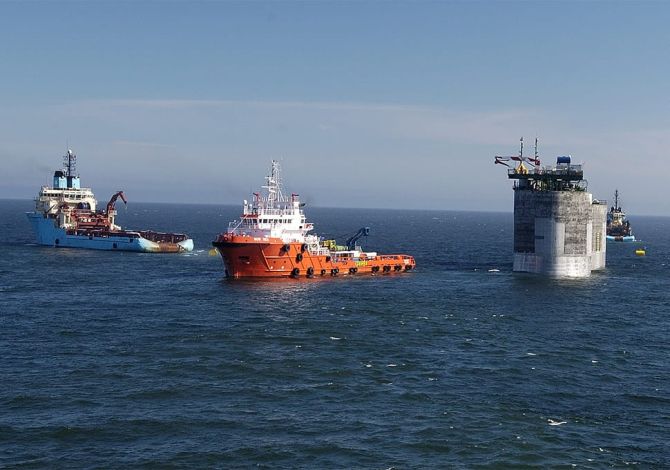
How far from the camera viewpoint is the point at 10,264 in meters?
106

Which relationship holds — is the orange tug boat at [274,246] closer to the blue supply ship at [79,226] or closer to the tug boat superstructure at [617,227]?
the blue supply ship at [79,226]

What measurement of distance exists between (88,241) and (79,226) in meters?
6.27

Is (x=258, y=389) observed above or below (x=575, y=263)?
below

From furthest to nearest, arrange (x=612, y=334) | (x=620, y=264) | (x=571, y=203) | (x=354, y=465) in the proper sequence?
1. (x=620, y=264)
2. (x=571, y=203)
3. (x=612, y=334)
4. (x=354, y=465)

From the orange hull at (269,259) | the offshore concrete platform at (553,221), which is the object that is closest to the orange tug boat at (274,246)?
the orange hull at (269,259)

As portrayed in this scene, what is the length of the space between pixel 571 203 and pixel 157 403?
65.5 m

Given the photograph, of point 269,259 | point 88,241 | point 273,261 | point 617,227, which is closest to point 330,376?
point 269,259

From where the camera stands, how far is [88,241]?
135250 millimetres

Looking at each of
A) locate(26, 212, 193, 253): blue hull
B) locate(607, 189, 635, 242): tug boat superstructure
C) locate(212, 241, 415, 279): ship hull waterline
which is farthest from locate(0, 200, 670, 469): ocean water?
locate(607, 189, 635, 242): tug boat superstructure

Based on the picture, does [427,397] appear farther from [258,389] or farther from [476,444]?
[258,389]

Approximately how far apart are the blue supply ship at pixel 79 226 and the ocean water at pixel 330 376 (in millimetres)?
46857

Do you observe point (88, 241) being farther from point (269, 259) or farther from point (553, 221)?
point (553, 221)

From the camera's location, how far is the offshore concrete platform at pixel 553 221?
90.7 meters

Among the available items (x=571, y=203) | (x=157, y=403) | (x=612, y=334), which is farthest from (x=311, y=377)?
(x=571, y=203)
